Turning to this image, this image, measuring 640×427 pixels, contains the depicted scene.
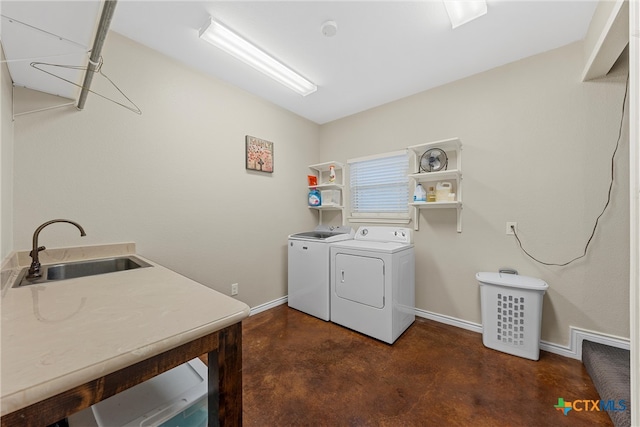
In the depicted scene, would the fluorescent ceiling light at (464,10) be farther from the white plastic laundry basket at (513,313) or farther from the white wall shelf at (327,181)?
the white plastic laundry basket at (513,313)

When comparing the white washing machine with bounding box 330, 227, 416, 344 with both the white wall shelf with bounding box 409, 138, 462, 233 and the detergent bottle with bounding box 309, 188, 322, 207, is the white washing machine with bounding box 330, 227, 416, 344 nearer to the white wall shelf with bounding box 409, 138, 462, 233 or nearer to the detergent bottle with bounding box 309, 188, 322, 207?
the white wall shelf with bounding box 409, 138, 462, 233

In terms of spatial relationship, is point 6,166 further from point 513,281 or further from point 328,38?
point 513,281

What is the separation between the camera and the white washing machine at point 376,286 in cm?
225

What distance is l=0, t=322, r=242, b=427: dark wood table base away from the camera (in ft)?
1.67

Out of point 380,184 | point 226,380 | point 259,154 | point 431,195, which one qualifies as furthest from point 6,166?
point 431,195

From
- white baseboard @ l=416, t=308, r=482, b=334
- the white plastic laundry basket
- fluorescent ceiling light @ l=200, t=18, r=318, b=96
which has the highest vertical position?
fluorescent ceiling light @ l=200, t=18, r=318, b=96

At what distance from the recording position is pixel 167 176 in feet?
7.20

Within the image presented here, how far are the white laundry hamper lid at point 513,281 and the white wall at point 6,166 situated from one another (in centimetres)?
333

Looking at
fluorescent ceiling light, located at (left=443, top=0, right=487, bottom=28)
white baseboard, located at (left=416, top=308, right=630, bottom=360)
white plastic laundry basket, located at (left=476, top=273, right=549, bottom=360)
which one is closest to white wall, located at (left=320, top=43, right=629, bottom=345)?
white baseboard, located at (left=416, top=308, right=630, bottom=360)

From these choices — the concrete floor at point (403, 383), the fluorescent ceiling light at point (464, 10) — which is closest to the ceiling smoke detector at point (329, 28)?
the fluorescent ceiling light at point (464, 10)

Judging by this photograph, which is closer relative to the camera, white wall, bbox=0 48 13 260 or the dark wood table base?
the dark wood table base

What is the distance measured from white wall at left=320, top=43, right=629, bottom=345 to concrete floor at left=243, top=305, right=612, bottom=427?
492 mm

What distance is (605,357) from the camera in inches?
67.8

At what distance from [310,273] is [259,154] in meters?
1.57
